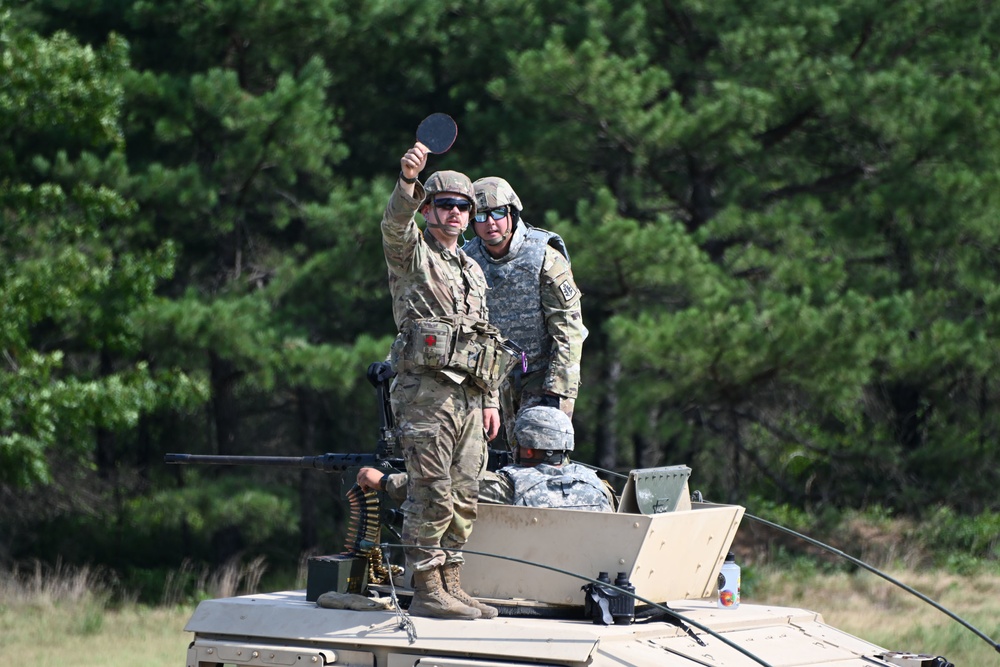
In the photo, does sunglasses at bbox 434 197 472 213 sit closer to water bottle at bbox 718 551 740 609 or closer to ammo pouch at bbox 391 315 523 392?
ammo pouch at bbox 391 315 523 392

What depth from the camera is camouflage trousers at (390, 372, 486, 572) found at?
5.61 metres

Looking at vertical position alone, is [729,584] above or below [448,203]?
below

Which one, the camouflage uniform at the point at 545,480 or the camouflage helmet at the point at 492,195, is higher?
the camouflage helmet at the point at 492,195

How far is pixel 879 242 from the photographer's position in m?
15.9

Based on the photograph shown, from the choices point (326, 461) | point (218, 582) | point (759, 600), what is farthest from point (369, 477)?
point (218, 582)

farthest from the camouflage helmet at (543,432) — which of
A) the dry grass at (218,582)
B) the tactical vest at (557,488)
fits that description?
the dry grass at (218,582)

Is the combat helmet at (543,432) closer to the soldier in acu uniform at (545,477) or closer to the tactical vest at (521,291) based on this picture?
the soldier in acu uniform at (545,477)

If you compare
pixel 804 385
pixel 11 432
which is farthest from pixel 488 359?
pixel 11 432

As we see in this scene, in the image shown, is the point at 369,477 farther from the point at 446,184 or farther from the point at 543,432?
the point at 446,184

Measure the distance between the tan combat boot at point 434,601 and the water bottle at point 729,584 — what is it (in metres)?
1.36

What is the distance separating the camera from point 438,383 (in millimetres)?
5664

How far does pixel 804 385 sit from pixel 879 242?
266 centimetres

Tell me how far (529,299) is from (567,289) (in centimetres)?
20

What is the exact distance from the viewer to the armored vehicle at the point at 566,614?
5316mm
